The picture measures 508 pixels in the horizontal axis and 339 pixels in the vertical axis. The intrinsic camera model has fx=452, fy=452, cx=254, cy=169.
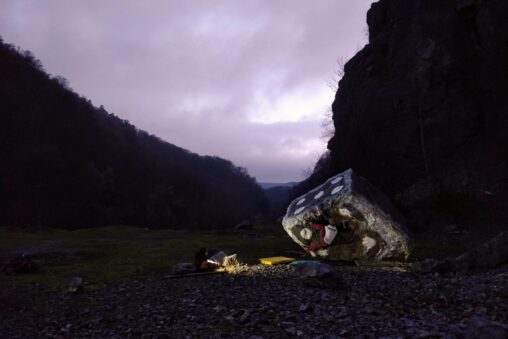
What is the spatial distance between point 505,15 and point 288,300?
27577 millimetres

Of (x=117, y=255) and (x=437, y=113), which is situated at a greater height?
(x=437, y=113)

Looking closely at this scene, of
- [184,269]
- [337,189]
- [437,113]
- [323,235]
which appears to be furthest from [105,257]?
[437,113]

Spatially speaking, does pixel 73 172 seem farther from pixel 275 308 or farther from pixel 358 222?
pixel 275 308

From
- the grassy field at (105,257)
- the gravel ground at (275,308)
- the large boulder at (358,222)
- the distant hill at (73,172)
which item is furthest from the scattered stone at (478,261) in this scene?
the distant hill at (73,172)

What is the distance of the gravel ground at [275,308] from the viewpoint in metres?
6.78

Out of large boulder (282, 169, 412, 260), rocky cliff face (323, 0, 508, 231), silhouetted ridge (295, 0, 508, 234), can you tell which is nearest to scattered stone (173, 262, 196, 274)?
large boulder (282, 169, 412, 260)

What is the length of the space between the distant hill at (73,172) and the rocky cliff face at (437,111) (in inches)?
1311

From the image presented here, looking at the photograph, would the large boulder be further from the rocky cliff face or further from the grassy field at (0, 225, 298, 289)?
the rocky cliff face

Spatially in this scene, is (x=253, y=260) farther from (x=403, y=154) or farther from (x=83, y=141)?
(x=83, y=141)

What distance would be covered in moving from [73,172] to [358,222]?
58134mm

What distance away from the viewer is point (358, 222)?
581 inches

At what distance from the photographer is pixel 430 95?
99.0ft

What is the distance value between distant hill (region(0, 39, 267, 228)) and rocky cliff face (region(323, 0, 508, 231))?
33297mm

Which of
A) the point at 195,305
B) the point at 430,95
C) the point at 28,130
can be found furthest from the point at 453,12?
the point at 28,130
